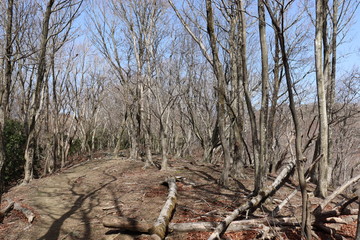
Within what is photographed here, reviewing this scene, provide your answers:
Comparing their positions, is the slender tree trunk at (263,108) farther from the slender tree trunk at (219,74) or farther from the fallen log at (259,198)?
the slender tree trunk at (219,74)

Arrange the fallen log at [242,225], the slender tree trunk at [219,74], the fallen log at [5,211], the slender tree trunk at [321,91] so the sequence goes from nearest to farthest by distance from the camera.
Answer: the fallen log at [242,225] → the slender tree trunk at [321,91] → the fallen log at [5,211] → the slender tree trunk at [219,74]

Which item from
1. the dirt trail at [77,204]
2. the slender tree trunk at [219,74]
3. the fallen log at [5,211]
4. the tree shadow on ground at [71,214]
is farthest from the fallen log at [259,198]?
the fallen log at [5,211]

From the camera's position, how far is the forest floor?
513cm

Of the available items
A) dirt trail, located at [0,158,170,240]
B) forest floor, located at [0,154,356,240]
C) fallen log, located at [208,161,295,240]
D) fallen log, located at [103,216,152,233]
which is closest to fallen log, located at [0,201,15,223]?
forest floor, located at [0,154,356,240]

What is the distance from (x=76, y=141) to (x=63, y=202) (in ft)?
59.8

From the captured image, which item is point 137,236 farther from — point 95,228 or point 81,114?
point 81,114

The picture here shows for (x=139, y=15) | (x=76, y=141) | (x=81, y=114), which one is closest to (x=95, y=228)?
(x=139, y=15)

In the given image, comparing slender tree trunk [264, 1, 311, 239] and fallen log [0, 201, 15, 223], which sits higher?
slender tree trunk [264, 1, 311, 239]

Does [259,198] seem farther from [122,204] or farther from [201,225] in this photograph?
[122,204]

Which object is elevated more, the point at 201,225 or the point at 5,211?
the point at 201,225

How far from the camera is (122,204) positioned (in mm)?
6707

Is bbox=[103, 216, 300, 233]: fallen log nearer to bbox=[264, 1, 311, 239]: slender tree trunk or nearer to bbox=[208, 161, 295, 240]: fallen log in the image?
bbox=[208, 161, 295, 240]: fallen log

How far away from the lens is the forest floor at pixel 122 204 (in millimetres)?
5129

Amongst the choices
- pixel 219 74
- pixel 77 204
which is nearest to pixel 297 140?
pixel 219 74
